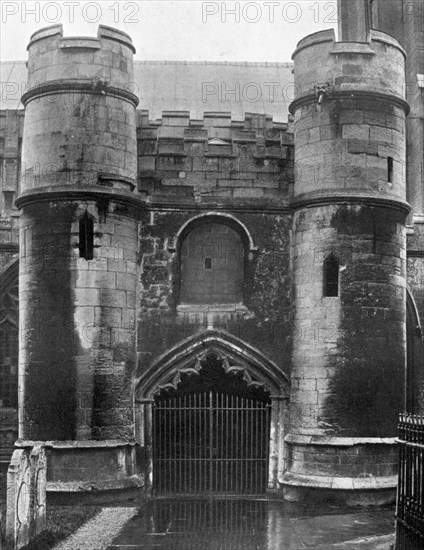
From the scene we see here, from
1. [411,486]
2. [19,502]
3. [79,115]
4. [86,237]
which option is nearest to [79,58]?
[79,115]

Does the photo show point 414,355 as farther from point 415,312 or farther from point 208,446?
point 208,446

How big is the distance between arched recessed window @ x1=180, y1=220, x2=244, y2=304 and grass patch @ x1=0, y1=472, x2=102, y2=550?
434 cm

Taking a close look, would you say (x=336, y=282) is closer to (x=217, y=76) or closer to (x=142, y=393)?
(x=142, y=393)

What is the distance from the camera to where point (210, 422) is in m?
15.7

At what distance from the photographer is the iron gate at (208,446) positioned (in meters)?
15.7

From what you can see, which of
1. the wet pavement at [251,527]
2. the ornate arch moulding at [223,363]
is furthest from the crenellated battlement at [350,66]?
the wet pavement at [251,527]

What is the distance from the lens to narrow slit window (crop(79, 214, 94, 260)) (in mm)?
15172

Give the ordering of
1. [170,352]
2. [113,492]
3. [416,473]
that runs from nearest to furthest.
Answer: [416,473] < [113,492] < [170,352]

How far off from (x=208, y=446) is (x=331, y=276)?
389cm

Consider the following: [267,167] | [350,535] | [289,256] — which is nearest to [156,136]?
[267,167]

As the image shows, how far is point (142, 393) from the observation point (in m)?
15.5

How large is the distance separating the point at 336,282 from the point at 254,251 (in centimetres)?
165

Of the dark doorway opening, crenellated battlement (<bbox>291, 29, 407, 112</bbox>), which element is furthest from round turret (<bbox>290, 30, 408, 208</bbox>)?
the dark doorway opening

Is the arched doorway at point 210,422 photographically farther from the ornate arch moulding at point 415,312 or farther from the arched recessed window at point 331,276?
the ornate arch moulding at point 415,312
